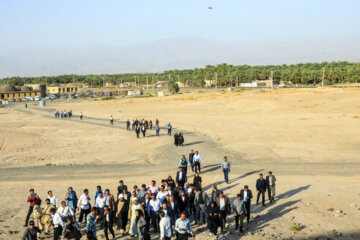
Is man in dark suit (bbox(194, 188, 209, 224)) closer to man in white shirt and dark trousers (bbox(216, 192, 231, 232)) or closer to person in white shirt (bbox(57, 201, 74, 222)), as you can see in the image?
man in white shirt and dark trousers (bbox(216, 192, 231, 232))

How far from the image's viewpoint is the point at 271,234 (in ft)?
38.3

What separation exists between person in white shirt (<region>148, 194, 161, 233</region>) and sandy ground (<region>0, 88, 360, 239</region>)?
1.52 metres

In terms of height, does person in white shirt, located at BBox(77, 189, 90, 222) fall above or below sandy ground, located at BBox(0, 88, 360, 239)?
above

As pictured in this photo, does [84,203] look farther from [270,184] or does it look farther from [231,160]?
[231,160]

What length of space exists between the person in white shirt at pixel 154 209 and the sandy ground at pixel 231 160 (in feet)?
4.97

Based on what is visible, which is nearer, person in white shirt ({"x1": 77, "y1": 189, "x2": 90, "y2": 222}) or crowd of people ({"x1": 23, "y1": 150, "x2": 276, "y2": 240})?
crowd of people ({"x1": 23, "y1": 150, "x2": 276, "y2": 240})

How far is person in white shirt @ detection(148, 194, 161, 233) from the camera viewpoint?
11.6 m

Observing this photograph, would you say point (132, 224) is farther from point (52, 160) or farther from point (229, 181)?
point (52, 160)

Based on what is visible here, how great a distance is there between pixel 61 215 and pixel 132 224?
2332mm

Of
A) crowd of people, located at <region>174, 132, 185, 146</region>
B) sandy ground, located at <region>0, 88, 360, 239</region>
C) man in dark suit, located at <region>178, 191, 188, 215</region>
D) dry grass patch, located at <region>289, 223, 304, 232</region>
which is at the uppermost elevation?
man in dark suit, located at <region>178, 191, 188, 215</region>

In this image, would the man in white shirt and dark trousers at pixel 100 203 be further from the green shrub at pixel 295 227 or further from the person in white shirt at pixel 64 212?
the green shrub at pixel 295 227

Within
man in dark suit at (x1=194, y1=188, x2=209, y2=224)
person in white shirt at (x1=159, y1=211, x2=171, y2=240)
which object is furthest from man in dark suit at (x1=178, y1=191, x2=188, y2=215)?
person in white shirt at (x1=159, y1=211, x2=171, y2=240)

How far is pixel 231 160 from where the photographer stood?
77.9ft

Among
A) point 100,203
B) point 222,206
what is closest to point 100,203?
point 100,203
